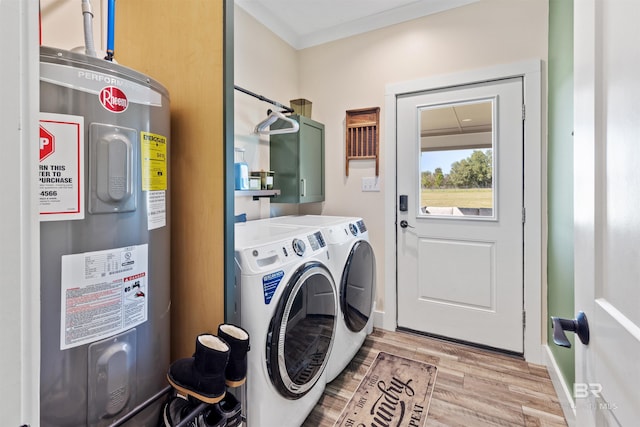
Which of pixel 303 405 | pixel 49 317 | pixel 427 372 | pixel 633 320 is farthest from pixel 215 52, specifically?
pixel 427 372

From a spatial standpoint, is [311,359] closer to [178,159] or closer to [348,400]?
[348,400]

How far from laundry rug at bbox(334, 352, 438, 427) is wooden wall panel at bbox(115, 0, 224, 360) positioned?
991 mm

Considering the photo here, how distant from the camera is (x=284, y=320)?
120cm

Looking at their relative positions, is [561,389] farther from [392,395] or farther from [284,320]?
[284,320]

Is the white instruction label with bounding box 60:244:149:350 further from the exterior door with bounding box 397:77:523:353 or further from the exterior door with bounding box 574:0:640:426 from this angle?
the exterior door with bounding box 397:77:523:353

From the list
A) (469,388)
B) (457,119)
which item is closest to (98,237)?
(469,388)

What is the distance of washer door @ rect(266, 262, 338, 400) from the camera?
1.18 metres

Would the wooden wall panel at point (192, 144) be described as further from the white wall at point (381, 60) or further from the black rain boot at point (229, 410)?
the white wall at point (381, 60)

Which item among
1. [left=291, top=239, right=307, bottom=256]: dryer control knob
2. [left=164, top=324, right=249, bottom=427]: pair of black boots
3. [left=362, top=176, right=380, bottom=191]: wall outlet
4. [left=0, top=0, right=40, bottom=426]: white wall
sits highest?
[left=362, top=176, right=380, bottom=191]: wall outlet

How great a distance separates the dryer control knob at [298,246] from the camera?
1.37 m

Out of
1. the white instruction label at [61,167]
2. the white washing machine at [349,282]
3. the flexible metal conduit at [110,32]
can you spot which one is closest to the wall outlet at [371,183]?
the white washing machine at [349,282]

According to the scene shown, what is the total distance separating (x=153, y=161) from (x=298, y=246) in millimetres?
717

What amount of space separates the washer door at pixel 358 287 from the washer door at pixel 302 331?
0.91 ft

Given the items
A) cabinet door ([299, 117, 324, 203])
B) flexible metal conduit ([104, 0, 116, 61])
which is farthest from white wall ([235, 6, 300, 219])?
flexible metal conduit ([104, 0, 116, 61])
